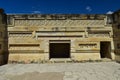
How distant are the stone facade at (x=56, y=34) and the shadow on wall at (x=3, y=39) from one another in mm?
245

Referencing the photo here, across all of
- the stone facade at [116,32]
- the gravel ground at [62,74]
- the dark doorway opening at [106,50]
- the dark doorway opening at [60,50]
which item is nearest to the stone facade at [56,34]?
A: the dark doorway opening at [106,50]

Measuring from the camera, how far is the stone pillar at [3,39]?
876cm

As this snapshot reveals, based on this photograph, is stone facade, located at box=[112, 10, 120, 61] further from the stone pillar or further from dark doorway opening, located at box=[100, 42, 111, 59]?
the stone pillar

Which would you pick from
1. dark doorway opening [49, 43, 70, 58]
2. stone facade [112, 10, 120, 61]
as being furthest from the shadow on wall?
stone facade [112, 10, 120, 61]

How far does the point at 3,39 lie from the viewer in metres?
9.03

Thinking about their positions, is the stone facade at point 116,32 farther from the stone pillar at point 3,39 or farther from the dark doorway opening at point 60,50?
the stone pillar at point 3,39

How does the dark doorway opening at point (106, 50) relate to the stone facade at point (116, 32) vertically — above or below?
below

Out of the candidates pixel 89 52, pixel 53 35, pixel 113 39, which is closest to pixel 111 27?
pixel 113 39

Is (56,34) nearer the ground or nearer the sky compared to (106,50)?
nearer the sky

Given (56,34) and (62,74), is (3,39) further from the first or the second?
(62,74)

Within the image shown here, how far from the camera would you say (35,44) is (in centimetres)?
941

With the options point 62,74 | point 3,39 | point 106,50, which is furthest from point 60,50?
point 62,74

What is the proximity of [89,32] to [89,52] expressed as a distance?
132 centimetres

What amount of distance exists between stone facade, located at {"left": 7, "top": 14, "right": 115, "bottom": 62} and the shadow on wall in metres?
0.24
